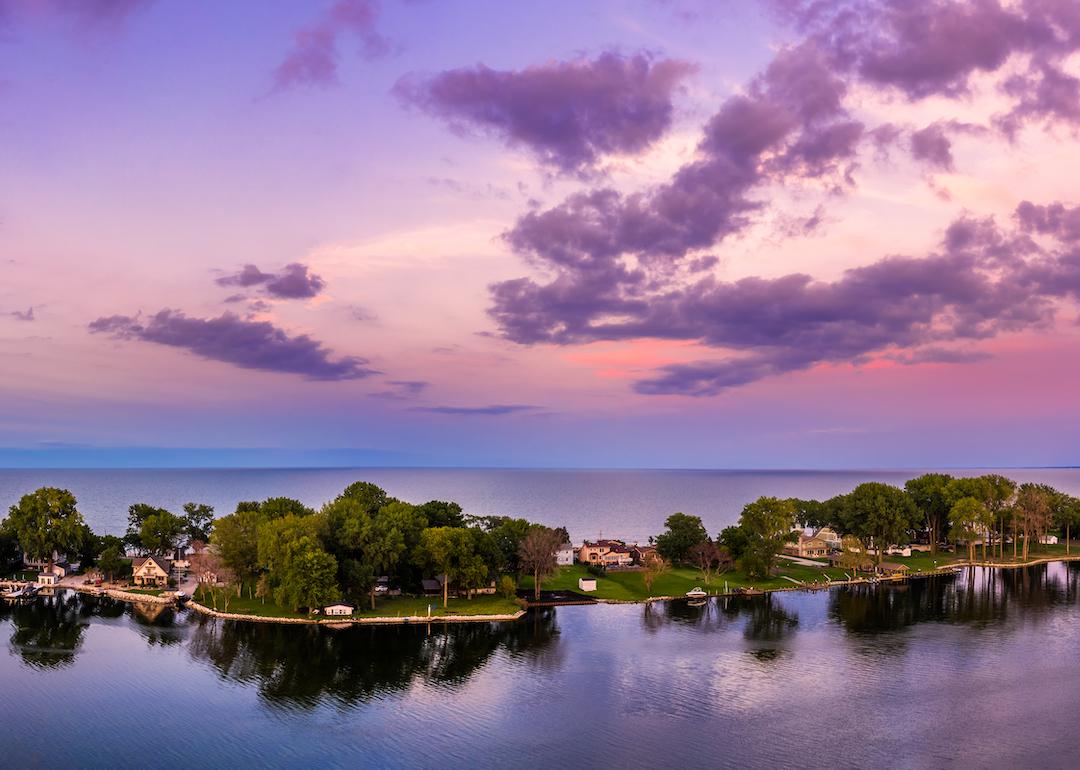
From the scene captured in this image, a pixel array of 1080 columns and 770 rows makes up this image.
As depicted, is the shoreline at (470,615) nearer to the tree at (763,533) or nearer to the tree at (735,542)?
the tree at (763,533)

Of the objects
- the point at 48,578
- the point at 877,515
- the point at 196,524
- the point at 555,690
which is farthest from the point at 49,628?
the point at 877,515

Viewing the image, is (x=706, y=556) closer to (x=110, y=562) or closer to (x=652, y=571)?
(x=652, y=571)

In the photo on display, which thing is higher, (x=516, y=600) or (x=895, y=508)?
(x=895, y=508)

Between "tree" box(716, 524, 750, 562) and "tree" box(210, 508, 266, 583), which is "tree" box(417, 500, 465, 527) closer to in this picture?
"tree" box(210, 508, 266, 583)

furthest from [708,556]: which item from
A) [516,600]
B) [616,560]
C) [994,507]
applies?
[994,507]

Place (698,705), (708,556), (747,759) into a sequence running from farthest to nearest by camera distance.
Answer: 1. (708,556)
2. (698,705)
3. (747,759)

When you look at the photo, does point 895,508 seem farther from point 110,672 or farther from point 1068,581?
point 110,672

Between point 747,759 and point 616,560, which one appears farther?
point 616,560
